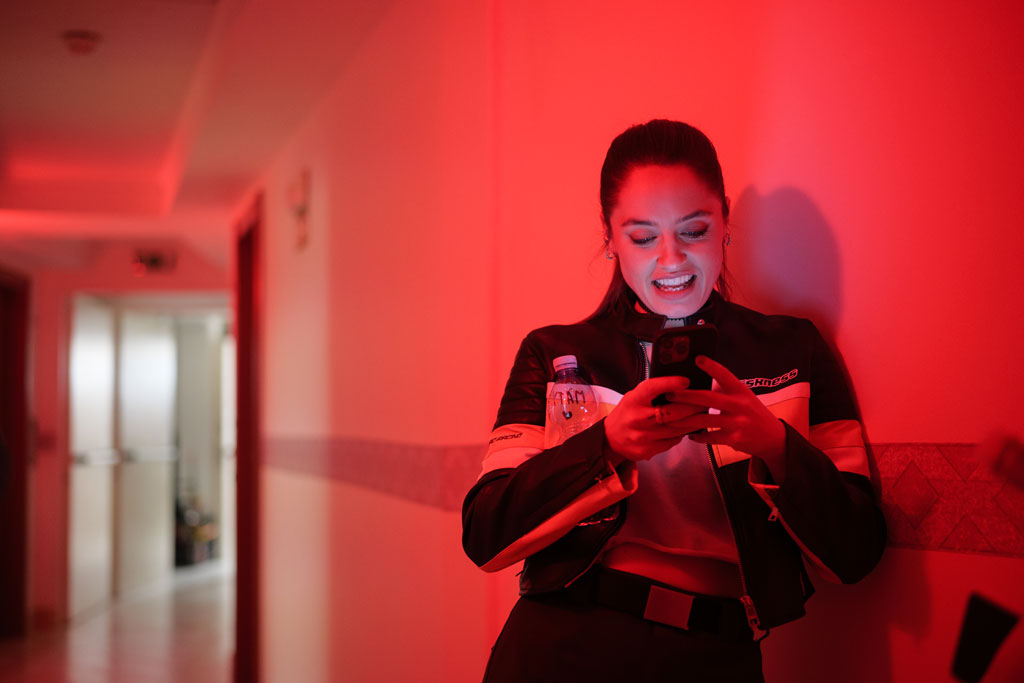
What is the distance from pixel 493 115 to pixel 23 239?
5.22 meters

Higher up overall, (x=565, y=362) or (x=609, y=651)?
(x=565, y=362)

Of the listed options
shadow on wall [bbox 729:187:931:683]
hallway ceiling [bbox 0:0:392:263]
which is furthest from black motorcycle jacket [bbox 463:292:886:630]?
hallway ceiling [bbox 0:0:392:263]

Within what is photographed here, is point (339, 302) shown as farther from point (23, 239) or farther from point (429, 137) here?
point (23, 239)

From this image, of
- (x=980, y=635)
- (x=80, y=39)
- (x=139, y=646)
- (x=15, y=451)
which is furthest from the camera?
(x=15, y=451)

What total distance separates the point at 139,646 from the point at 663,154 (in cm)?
614

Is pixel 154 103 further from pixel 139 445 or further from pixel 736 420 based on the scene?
pixel 139 445

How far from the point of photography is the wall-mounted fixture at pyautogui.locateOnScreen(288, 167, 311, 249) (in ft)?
13.5

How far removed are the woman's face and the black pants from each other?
1.47 feet

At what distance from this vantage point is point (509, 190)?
2252 millimetres

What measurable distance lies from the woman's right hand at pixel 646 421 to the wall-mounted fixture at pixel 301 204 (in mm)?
3092

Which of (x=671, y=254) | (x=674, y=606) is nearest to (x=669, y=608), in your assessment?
(x=674, y=606)

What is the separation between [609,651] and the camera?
1328mm

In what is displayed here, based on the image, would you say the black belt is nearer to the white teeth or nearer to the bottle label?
the bottle label

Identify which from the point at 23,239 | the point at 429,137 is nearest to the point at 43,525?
the point at 23,239
